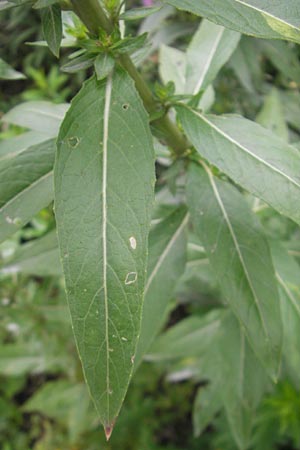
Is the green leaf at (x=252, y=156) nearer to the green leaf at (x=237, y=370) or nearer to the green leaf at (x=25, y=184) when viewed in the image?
the green leaf at (x=25, y=184)

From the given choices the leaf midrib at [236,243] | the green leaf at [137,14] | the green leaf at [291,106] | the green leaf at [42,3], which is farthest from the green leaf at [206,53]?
the green leaf at [291,106]

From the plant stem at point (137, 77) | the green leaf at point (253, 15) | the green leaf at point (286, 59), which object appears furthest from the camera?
the green leaf at point (286, 59)

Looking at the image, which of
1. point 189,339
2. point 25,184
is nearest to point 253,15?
point 25,184

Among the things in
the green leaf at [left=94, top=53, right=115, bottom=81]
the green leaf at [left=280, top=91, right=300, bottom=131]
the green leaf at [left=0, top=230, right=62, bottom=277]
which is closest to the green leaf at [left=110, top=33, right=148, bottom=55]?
the green leaf at [left=94, top=53, right=115, bottom=81]

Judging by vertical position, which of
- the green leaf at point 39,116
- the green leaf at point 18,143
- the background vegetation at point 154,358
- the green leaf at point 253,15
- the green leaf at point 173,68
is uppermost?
the green leaf at point 253,15

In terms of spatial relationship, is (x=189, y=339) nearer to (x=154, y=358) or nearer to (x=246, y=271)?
(x=154, y=358)

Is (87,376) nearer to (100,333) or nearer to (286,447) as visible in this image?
(100,333)
